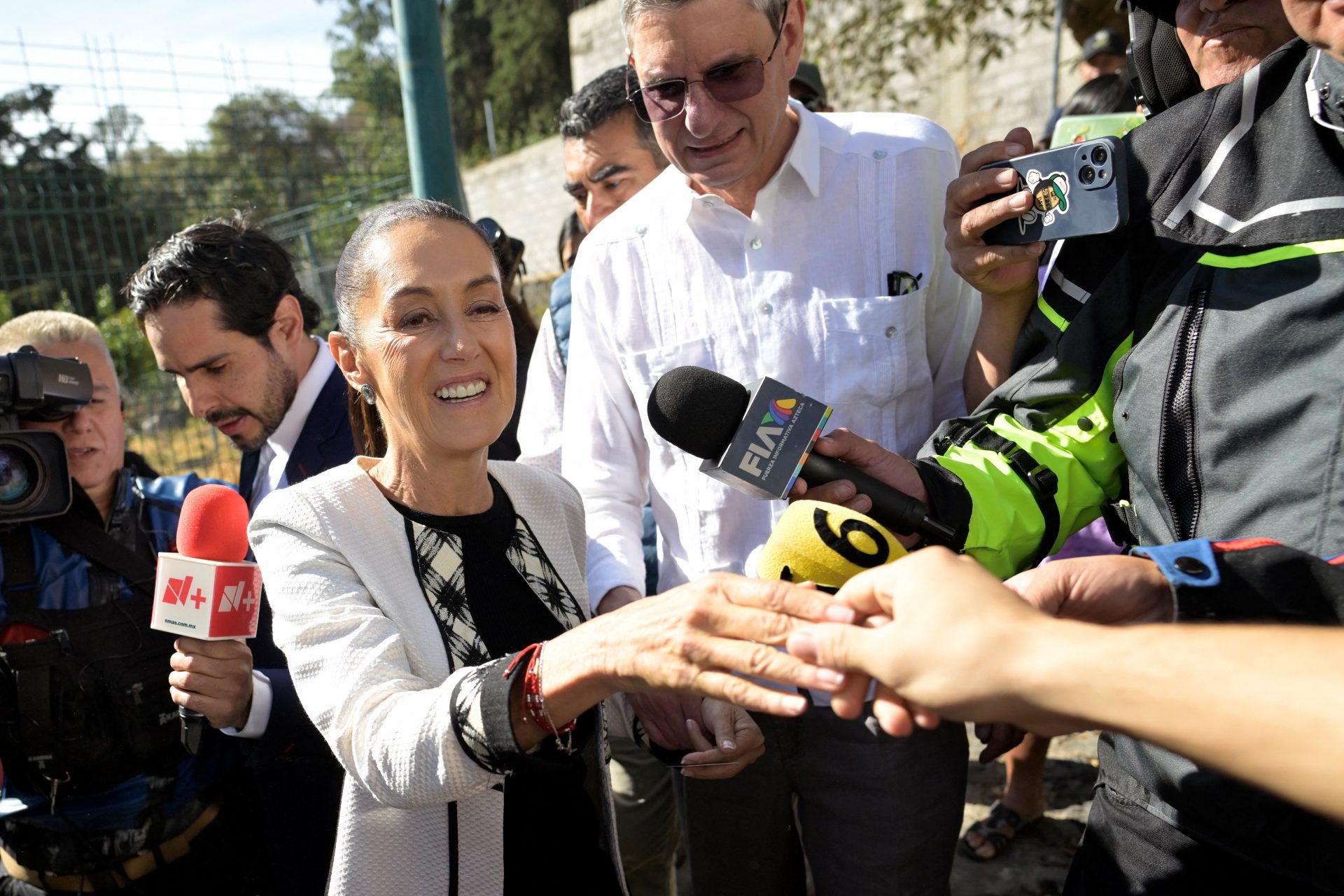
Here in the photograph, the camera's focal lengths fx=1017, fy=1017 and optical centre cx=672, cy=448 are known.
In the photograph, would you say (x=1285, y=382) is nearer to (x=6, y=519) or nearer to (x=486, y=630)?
(x=486, y=630)

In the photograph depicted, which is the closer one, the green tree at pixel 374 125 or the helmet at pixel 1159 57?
the helmet at pixel 1159 57

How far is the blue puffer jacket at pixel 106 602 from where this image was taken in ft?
8.29

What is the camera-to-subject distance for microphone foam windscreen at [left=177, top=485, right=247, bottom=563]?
217cm

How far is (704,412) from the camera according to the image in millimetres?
1904

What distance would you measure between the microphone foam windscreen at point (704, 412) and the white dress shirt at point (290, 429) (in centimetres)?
147

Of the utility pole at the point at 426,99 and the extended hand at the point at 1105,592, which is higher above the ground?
the utility pole at the point at 426,99

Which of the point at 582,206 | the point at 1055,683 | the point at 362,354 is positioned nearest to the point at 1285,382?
the point at 1055,683

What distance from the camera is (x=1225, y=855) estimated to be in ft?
5.17

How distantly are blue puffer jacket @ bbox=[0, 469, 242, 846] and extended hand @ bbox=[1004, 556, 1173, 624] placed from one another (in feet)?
7.17

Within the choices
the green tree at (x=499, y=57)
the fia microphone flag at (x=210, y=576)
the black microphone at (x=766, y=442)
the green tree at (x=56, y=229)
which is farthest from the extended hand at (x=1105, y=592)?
the green tree at (x=499, y=57)

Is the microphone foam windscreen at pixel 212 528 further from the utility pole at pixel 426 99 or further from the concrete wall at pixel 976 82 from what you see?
the concrete wall at pixel 976 82

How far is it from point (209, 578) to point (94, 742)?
764 mm

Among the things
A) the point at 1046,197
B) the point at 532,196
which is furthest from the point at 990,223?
the point at 532,196

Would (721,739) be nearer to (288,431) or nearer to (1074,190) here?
(1074,190)
